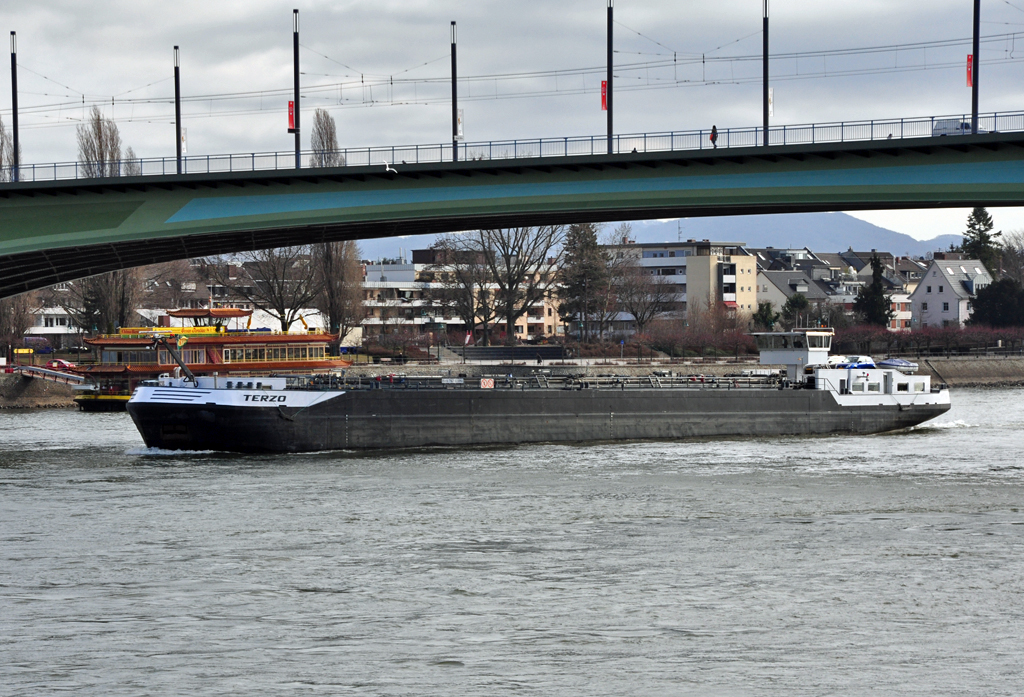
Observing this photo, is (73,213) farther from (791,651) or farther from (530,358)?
(530,358)

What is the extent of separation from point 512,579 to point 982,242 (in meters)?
119

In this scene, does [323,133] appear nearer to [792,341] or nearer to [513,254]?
[513,254]

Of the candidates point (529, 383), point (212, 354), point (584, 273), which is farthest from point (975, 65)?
point (584, 273)

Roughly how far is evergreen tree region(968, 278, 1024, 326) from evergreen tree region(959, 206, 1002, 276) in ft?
59.8

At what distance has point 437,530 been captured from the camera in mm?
23953

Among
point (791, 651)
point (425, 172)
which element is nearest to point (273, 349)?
point (425, 172)

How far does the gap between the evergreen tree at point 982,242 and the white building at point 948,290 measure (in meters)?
1.04

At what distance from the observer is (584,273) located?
9750 centimetres

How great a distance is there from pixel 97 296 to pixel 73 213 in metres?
38.1

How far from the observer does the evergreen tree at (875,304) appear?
107625mm

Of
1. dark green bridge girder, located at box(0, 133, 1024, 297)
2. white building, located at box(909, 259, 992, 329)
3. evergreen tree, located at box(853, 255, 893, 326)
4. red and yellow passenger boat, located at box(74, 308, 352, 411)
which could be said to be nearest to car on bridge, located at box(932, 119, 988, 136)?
dark green bridge girder, located at box(0, 133, 1024, 297)

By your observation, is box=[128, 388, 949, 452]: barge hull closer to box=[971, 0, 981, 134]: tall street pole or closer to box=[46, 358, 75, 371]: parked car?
box=[971, 0, 981, 134]: tall street pole

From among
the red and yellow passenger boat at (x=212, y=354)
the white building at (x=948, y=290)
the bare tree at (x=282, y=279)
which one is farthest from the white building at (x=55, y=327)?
the white building at (x=948, y=290)

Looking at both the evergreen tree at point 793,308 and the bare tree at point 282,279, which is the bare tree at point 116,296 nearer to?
the bare tree at point 282,279
